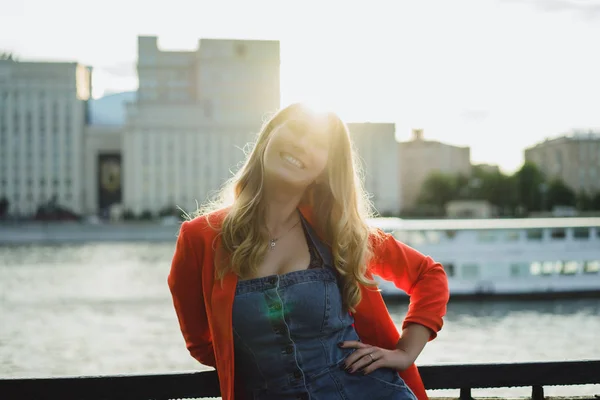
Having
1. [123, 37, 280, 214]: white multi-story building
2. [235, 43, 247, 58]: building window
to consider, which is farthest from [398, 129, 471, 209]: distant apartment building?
[235, 43, 247, 58]: building window

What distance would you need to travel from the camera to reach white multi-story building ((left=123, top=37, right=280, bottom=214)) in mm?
79625

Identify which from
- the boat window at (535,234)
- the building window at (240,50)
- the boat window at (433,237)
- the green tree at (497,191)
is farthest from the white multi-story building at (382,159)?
the boat window at (433,237)

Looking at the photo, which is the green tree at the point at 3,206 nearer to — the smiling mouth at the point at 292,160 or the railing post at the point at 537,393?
the railing post at the point at 537,393

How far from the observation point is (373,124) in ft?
277

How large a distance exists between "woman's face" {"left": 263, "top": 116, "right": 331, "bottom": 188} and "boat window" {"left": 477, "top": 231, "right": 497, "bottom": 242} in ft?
69.2

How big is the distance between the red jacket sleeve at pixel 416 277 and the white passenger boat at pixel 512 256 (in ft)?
64.9

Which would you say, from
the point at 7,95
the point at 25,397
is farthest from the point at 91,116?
the point at 25,397

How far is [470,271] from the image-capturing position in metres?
22.4

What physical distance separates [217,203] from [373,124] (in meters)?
83.1

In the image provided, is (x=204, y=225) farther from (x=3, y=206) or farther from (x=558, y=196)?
(x=3, y=206)

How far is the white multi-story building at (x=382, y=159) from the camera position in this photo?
8469 centimetres

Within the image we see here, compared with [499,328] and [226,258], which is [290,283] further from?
[499,328]

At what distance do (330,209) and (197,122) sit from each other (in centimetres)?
7943

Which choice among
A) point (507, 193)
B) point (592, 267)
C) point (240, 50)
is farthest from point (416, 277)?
point (240, 50)
